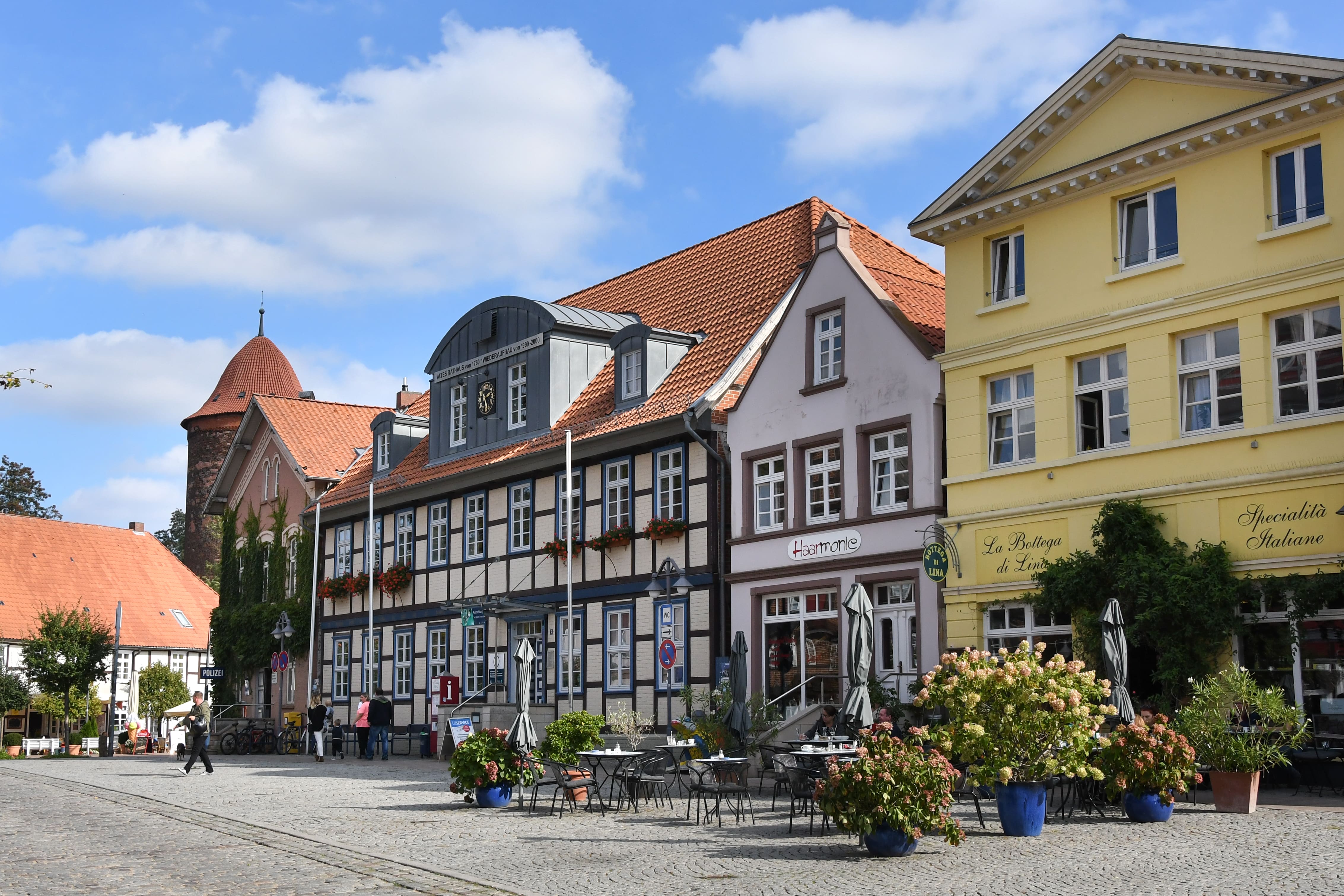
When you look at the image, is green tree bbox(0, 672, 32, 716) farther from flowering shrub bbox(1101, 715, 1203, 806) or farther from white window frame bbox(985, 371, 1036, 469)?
flowering shrub bbox(1101, 715, 1203, 806)

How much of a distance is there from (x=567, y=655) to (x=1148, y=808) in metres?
17.1

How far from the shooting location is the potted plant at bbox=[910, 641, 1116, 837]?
13445mm

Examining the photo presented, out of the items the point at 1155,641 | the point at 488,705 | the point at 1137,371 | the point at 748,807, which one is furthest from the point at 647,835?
the point at 488,705

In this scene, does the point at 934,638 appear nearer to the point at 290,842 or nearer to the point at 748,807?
the point at 748,807

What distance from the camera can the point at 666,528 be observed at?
90.4 ft

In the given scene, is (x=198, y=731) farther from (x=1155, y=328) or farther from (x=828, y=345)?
(x=1155, y=328)

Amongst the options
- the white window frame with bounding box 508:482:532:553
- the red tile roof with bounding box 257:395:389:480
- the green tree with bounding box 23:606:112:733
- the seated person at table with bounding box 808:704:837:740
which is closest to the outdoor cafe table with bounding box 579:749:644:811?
the seated person at table with bounding box 808:704:837:740

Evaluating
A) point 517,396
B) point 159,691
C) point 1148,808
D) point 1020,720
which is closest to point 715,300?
point 517,396

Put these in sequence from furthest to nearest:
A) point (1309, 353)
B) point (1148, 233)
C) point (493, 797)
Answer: point (1148, 233) → point (493, 797) → point (1309, 353)

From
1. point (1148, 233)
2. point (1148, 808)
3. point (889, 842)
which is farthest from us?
point (1148, 233)

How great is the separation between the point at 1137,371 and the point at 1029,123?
420cm

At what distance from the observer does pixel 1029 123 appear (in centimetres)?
2153

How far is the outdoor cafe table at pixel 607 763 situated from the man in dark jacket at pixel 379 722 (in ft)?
47.5

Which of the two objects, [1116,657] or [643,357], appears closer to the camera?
[1116,657]
